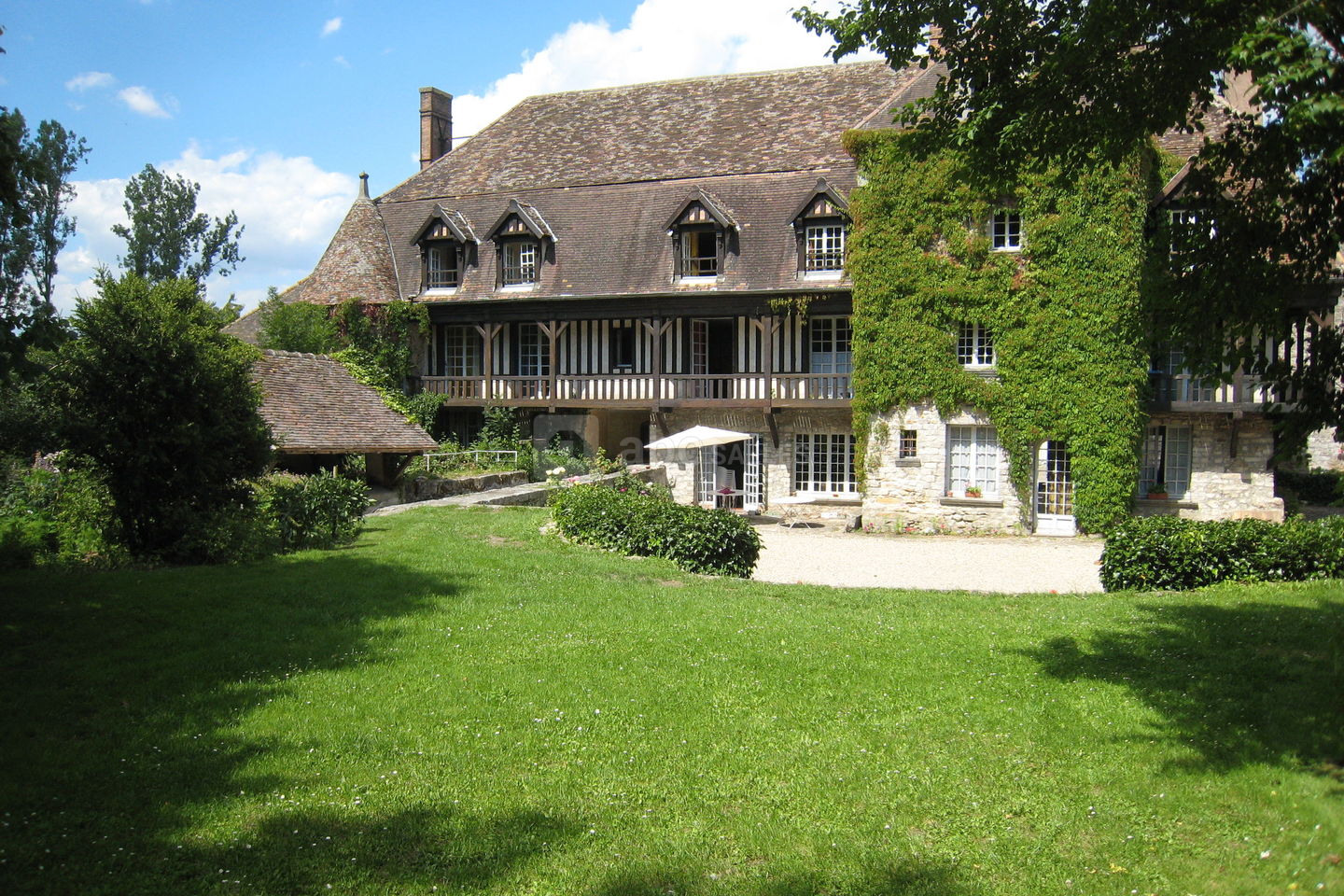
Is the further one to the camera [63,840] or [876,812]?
[876,812]

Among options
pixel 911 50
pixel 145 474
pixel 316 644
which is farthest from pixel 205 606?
pixel 911 50

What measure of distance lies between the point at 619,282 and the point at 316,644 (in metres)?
17.6

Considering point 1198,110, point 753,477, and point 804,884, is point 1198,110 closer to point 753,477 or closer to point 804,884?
point 804,884

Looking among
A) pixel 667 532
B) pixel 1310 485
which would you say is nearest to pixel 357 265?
pixel 667 532

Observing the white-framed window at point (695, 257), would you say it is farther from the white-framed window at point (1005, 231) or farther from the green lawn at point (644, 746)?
the green lawn at point (644, 746)

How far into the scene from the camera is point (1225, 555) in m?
11.7

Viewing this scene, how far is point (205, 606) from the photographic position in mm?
8578

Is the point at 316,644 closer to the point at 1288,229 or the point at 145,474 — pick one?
the point at 145,474

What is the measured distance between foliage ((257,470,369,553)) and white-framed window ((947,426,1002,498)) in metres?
12.7

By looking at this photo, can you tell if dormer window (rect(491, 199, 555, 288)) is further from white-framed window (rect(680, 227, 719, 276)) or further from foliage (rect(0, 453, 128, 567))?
foliage (rect(0, 453, 128, 567))

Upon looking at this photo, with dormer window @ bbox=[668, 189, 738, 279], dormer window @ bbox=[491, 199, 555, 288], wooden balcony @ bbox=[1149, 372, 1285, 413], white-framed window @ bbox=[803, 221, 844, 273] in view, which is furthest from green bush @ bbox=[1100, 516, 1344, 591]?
→ dormer window @ bbox=[491, 199, 555, 288]

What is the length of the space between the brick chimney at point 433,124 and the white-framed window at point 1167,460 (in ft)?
70.3

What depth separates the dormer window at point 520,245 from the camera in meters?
25.2

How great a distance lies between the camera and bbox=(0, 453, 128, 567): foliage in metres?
11.0
